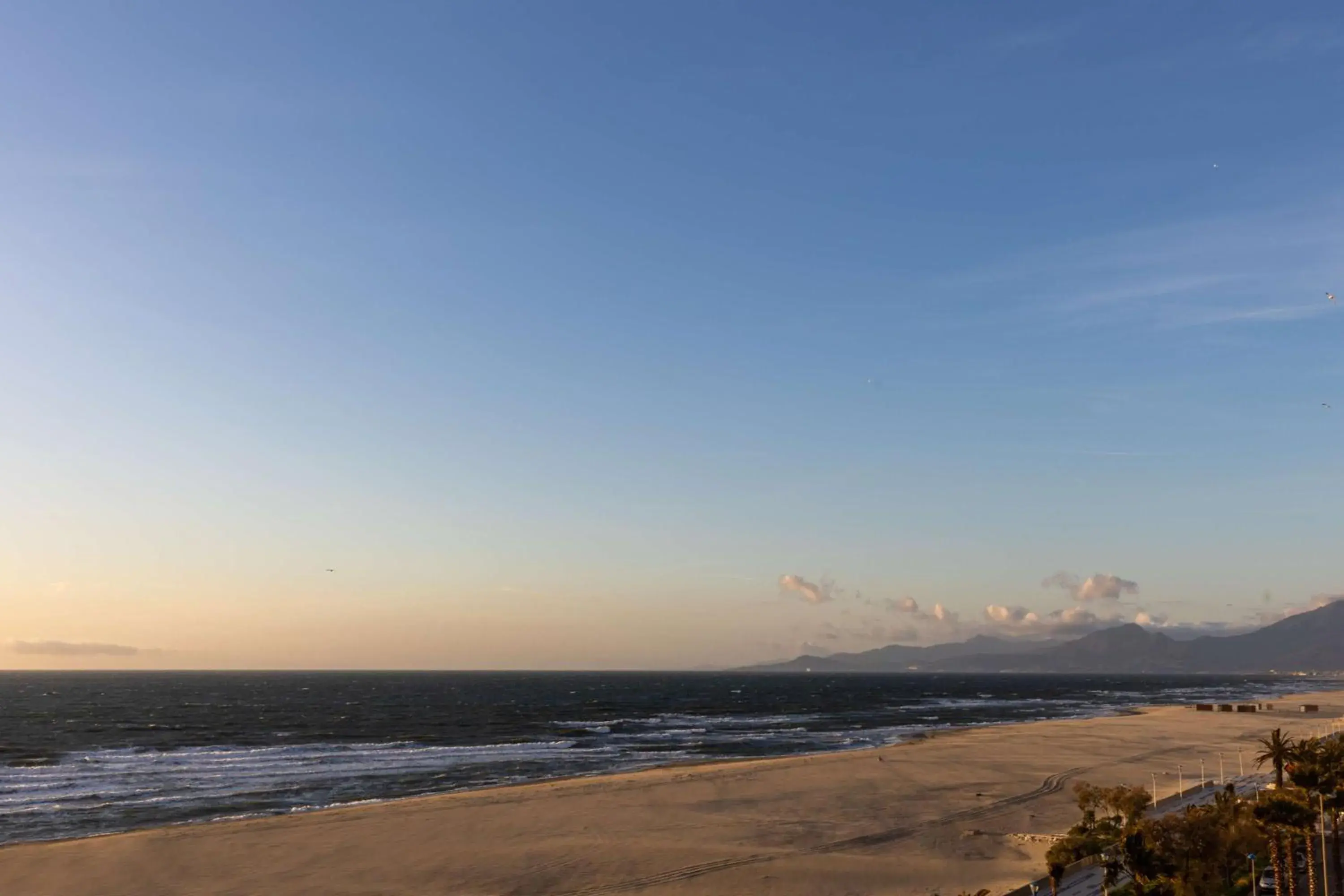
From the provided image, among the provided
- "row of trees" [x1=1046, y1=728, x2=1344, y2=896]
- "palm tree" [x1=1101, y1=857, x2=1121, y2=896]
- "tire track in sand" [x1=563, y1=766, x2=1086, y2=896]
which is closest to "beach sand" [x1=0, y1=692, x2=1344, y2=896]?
"tire track in sand" [x1=563, y1=766, x2=1086, y2=896]

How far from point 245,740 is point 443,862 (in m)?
80.1

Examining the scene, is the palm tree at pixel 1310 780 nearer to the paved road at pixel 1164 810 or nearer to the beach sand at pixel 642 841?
the paved road at pixel 1164 810

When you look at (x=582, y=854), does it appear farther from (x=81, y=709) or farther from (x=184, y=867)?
(x=81, y=709)

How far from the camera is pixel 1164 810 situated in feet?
178

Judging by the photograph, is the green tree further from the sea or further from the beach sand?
the sea

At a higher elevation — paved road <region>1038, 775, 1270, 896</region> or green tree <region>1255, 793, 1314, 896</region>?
green tree <region>1255, 793, 1314, 896</region>

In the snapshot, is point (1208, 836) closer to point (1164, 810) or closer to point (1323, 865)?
point (1323, 865)

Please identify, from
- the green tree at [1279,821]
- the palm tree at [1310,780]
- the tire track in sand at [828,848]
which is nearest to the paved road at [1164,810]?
the green tree at [1279,821]

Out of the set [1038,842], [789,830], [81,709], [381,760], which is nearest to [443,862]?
[789,830]

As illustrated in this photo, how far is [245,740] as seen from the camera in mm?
115562

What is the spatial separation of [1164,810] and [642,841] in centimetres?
3023

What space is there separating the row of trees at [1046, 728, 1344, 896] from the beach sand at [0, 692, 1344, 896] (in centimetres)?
1036

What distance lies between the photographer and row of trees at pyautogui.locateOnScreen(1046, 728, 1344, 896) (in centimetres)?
2850

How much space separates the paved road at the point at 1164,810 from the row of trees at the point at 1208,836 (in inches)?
56.8
